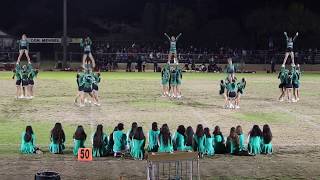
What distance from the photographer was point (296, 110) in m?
27.2

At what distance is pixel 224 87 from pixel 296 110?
3.21m

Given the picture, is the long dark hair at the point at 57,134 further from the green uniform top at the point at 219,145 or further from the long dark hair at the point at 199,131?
the green uniform top at the point at 219,145

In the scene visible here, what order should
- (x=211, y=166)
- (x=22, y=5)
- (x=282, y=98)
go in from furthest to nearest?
(x=22, y=5) < (x=282, y=98) < (x=211, y=166)

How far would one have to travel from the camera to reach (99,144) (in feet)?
56.4

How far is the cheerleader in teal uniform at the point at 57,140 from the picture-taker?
57.1ft

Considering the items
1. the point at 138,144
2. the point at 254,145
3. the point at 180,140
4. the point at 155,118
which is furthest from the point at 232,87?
the point at 138,144

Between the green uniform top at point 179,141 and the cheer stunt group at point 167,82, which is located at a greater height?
the cheer stunt group at point 167,82

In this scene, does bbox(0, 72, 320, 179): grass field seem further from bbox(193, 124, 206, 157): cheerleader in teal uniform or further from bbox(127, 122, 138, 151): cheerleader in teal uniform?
bbox(127, 122, 138, 151): cheerleader in teal uniform

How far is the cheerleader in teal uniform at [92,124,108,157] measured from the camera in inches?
671

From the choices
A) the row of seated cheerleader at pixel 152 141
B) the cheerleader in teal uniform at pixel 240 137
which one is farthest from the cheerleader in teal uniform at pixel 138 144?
the cheerleader in teal uniform at pixel 240 137

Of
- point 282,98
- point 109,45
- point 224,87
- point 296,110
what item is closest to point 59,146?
point 224,87

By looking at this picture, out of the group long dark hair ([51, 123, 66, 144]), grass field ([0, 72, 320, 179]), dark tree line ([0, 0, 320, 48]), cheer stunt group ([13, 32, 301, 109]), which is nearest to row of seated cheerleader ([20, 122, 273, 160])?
long dark hair ([51, 123, 66, 144])

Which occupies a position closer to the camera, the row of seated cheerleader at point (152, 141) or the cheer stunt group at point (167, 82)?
the row of seated cheerleader at point (152, 141)

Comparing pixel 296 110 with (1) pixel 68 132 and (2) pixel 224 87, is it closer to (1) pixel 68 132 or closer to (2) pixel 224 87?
(2) pixel 224 87
